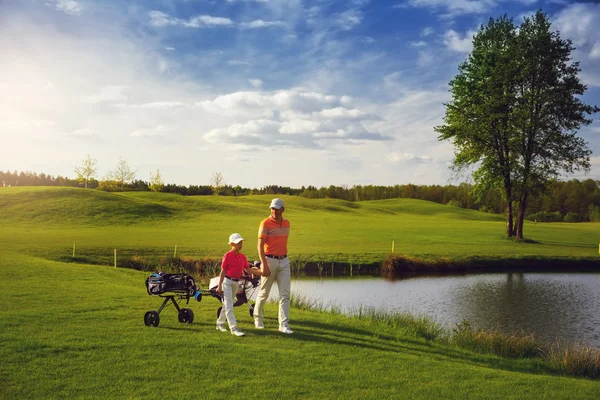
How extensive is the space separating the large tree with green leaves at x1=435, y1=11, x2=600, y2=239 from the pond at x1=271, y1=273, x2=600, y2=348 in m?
16.4

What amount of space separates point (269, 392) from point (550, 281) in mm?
28460

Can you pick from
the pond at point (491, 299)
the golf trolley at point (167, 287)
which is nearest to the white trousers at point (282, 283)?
the golf trolley at point (167, 287)

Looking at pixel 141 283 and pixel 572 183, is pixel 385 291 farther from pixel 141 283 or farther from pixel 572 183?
pixel 572 183

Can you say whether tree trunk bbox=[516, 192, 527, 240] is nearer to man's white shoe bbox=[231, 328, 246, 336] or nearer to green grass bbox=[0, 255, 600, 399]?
green grass bbox=[0, 255, 600, 399]

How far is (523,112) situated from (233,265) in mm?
42405

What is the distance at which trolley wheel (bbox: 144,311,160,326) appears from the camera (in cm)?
1271

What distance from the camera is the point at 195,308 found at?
16047 mm

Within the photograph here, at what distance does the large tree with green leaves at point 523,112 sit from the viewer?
47.9m

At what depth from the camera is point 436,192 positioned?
6560 inches

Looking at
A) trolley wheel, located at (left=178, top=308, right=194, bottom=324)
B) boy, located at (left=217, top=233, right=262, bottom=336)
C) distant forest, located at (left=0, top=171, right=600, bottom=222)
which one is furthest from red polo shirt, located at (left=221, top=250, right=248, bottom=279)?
distant forest, located at (left=0, top=171, right=600, bottom=222)

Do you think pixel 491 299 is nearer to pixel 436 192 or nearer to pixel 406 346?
pixel 406 346

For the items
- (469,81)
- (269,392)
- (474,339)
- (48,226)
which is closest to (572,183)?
(469,81)

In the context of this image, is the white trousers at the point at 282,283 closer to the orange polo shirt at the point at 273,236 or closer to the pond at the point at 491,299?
the orange polo shirt at the point at 273,236

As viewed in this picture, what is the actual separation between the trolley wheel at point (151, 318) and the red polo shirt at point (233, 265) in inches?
83.2
